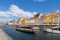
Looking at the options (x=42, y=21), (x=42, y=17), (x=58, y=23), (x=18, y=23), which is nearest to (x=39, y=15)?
(x=42, y=17)

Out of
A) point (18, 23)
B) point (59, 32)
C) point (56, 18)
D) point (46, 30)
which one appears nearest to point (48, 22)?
point (56, 18)

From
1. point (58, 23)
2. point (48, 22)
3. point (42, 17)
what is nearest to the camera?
point (58, 23)

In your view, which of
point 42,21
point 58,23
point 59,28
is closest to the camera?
point 59,28

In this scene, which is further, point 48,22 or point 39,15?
point 39,15

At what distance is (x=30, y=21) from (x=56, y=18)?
460 cm

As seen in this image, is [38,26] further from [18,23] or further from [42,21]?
[18,23]

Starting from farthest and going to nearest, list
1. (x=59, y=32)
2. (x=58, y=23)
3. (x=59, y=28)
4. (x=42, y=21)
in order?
(x=42, y=21)
(x=58, y=23)
(x=59, y=28)
(x=59, y=32)

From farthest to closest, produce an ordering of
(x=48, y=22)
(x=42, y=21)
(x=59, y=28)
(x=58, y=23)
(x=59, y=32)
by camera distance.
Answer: (x=42, y=21) → (x=48, y=22) → (x=58, y=23) → (x=59, y=28) → (x=59, y=32)

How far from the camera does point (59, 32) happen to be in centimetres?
2244

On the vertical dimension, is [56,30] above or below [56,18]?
below

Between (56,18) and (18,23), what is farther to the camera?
(18,23)

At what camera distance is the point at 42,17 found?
34375mm

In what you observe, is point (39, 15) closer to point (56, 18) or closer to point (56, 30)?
point (56, 18)

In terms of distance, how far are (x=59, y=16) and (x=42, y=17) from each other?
229 inches
